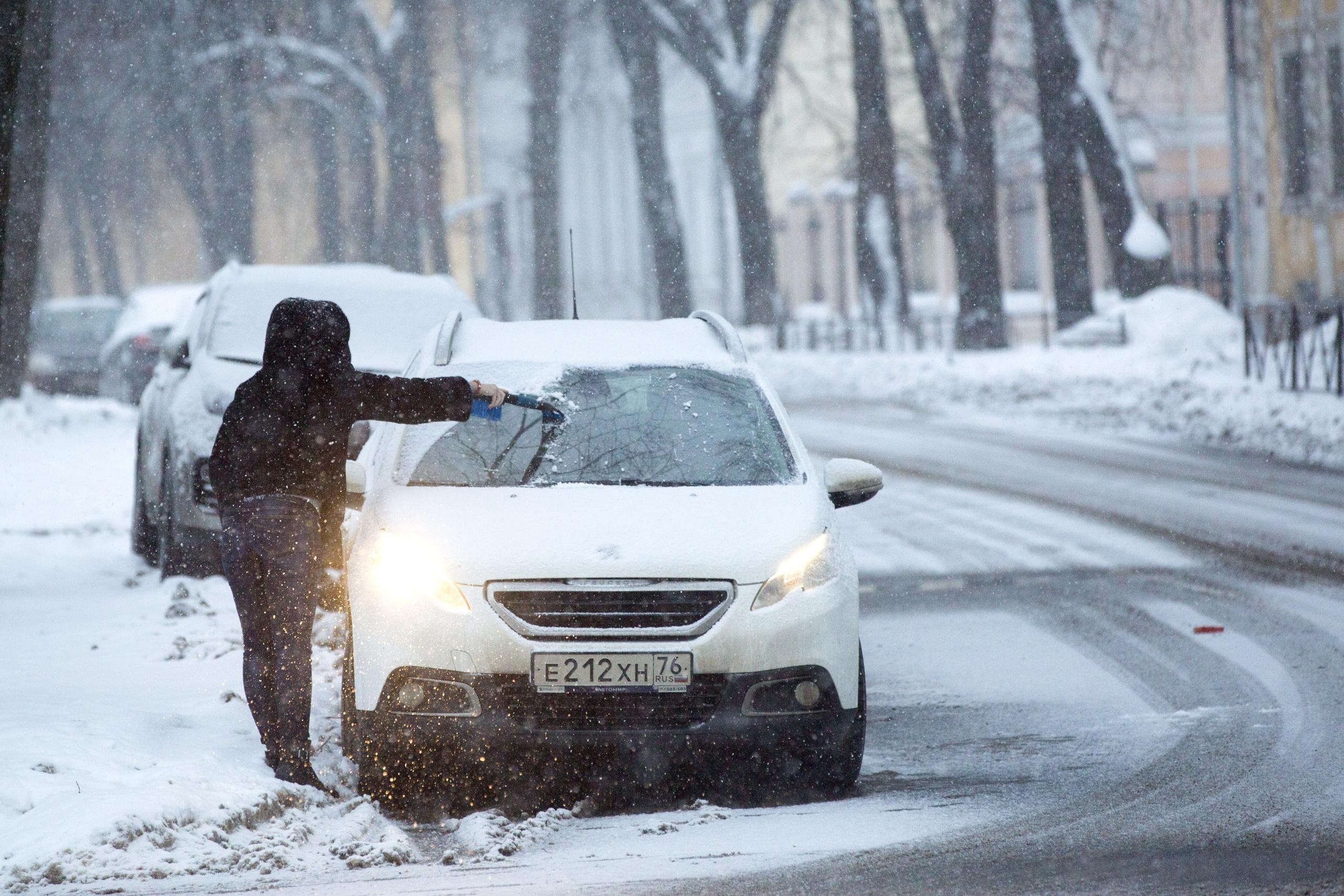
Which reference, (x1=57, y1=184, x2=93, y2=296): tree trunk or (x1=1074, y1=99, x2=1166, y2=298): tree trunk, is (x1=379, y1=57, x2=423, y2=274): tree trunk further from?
(x1=1074, y1=99, x2=1166, y2=298): tree trunk

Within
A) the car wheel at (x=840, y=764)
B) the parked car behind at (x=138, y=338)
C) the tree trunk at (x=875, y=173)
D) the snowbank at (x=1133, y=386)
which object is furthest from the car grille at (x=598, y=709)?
the tree trunk at (x=875, y=173)

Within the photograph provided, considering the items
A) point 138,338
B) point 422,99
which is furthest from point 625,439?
point 422,99

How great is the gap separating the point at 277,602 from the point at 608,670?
111 cm

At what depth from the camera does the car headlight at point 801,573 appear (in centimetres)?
600

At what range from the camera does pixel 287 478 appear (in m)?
6.13

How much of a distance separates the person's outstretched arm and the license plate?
36.2 inches

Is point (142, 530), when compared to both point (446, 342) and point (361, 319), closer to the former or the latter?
point (361, 319)

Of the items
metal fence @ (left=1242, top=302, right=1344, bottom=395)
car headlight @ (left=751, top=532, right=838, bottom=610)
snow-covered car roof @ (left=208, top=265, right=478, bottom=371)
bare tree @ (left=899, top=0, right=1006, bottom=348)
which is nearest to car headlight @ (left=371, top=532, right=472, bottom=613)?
car headlight @ (left=751, top=532, right=838, bottom=610)

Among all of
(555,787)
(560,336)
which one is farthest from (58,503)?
(555,787)

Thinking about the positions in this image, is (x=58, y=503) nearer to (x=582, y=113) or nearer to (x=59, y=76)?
(x=59, y=76)

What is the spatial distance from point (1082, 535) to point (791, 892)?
7.98 m

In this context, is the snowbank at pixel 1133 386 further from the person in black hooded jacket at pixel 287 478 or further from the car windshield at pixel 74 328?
the person in black hooded jacket at pixel 287 478

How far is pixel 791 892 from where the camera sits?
4.84 meters

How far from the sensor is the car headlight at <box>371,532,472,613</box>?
19.5 ft
